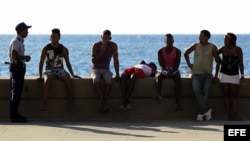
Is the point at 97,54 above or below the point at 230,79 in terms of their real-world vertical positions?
above

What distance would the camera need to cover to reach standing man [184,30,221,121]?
37.7ft

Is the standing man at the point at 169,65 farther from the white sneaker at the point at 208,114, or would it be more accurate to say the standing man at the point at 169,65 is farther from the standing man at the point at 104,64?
the standing man at the point at 104,64

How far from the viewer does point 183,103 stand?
11.8 metres

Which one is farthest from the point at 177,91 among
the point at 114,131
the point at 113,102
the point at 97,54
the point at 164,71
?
the point at 114,131

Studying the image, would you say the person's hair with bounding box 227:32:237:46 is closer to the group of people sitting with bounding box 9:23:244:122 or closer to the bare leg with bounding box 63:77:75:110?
the group of people sitting with bounding box 9:23:244:122

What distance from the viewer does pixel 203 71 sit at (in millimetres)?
11586

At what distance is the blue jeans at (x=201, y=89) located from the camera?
452 inches

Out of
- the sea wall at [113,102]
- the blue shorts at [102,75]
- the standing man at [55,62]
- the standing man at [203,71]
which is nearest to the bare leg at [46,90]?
the standing man at [55,62]

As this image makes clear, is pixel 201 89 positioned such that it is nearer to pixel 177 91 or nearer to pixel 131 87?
pixel 177 91

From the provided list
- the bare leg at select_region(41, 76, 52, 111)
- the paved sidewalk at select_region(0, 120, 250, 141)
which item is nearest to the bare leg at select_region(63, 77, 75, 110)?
the bare leg at select_region(41, 76, 52, 111)

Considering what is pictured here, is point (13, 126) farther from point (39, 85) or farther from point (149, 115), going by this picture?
point (149, 115)

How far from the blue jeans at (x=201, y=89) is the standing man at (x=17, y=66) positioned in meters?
2.92

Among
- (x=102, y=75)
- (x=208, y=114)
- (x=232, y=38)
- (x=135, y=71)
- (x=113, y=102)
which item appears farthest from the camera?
(x=113, y=102)

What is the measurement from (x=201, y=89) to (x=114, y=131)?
81.3 inches
